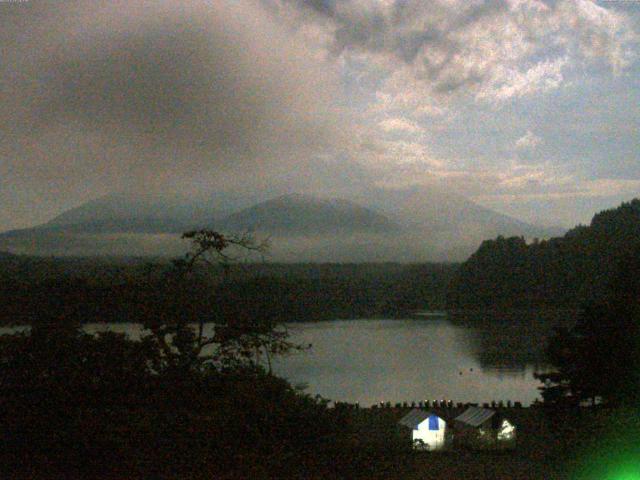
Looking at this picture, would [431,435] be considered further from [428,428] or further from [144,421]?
[144,421]

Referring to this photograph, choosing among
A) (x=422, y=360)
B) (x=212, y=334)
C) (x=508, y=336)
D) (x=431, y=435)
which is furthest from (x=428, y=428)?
(x=508, y=336)

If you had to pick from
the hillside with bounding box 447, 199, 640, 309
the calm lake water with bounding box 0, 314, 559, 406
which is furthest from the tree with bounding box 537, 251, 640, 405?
the hillside with bounding box 447, 199, 640, 309

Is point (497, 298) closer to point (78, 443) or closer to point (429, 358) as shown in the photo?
point (429, 358)

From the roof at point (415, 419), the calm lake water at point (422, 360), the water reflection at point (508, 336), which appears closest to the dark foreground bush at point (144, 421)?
the calm lake water at point (422, 360)

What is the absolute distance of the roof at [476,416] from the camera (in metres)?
13.5

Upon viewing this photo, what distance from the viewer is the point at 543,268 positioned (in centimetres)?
5400

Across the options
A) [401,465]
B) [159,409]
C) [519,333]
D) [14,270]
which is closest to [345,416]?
[401,465]

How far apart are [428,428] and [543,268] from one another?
142 ft

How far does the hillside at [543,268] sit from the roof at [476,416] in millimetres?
29463

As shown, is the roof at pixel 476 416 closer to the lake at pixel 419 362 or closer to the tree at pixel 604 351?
the tree at pixel 604 351

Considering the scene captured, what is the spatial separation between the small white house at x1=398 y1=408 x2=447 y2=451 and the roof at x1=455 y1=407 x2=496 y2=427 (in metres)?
0.51

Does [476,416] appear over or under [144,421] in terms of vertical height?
under

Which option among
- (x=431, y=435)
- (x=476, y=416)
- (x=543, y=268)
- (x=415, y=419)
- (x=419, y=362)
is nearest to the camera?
(x=431, y=435)

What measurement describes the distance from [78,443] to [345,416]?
2271mm
